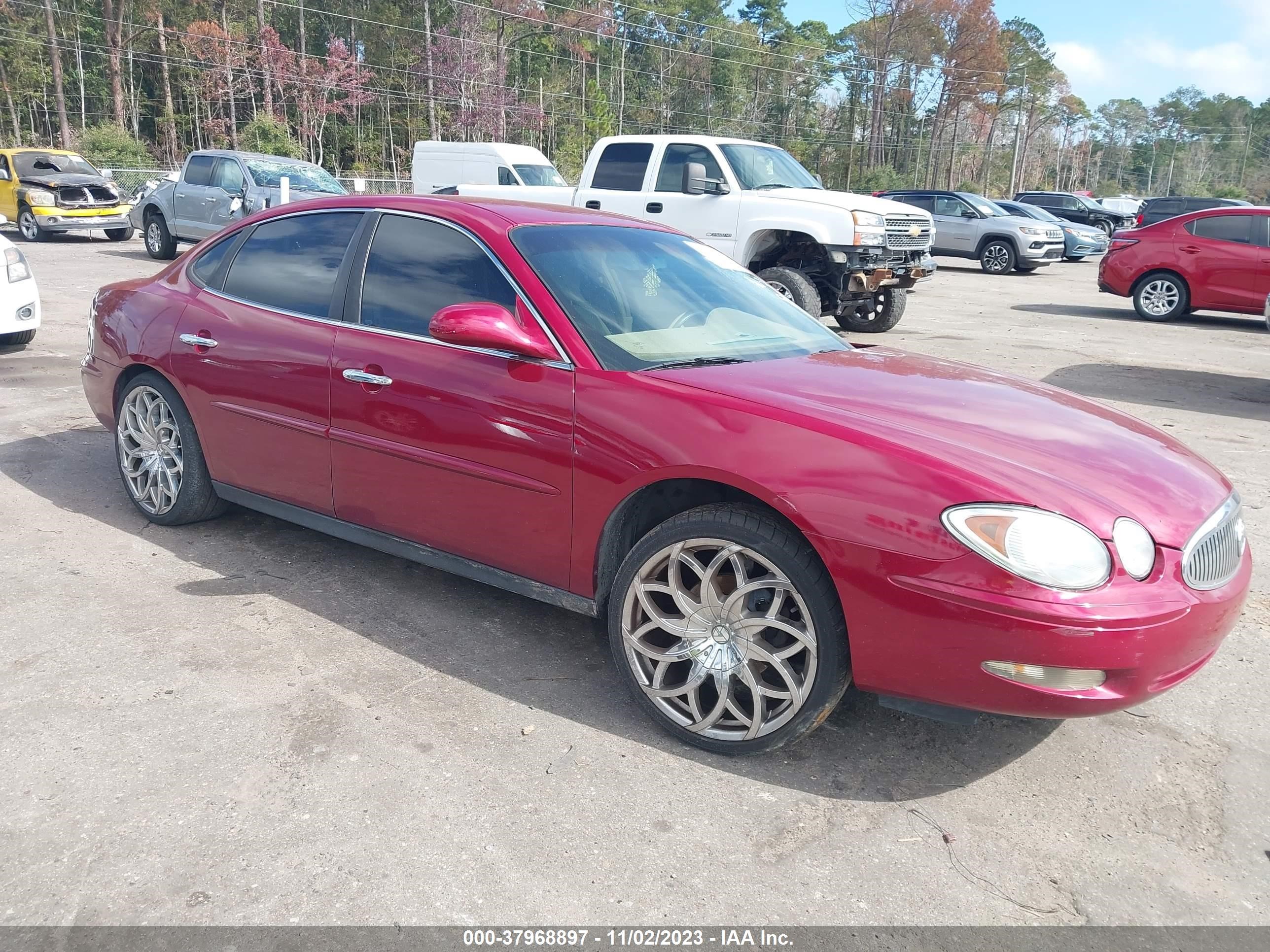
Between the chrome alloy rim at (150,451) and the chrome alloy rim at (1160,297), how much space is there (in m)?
14.0

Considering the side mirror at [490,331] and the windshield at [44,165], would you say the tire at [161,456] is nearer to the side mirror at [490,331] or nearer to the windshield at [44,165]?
the side mirror at [490,331]

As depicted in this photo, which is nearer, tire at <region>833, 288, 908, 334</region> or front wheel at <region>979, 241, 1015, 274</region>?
tire at <region>833, 288, 908, 334</region>

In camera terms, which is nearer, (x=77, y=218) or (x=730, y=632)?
(x=730, y=632)

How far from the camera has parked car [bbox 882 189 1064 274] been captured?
23.0 m

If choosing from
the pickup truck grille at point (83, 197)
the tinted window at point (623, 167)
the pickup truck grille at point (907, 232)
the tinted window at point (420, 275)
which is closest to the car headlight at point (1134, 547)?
the tinted window at point (420, 275)

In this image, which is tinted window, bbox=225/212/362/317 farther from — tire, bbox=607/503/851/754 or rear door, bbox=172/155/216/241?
rear door, bbox=172/155/216/241

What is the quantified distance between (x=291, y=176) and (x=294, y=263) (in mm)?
14286

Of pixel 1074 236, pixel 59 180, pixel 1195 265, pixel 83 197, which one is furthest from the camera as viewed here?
pixel 1074 236

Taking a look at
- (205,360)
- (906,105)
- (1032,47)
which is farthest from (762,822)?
(1032,47)

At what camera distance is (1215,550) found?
2.94 m

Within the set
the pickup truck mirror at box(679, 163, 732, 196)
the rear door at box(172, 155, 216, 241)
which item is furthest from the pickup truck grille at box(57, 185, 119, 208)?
the pickup truck mirror at box(679, 163, 732, 196)

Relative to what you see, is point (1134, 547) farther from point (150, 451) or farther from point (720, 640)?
point (150, 451)

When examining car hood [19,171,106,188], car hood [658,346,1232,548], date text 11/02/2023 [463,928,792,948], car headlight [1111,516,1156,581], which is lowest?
date text 11/02/2023 [463,928,792,948]

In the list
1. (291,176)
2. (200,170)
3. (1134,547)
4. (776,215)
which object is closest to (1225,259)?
(776,215)
